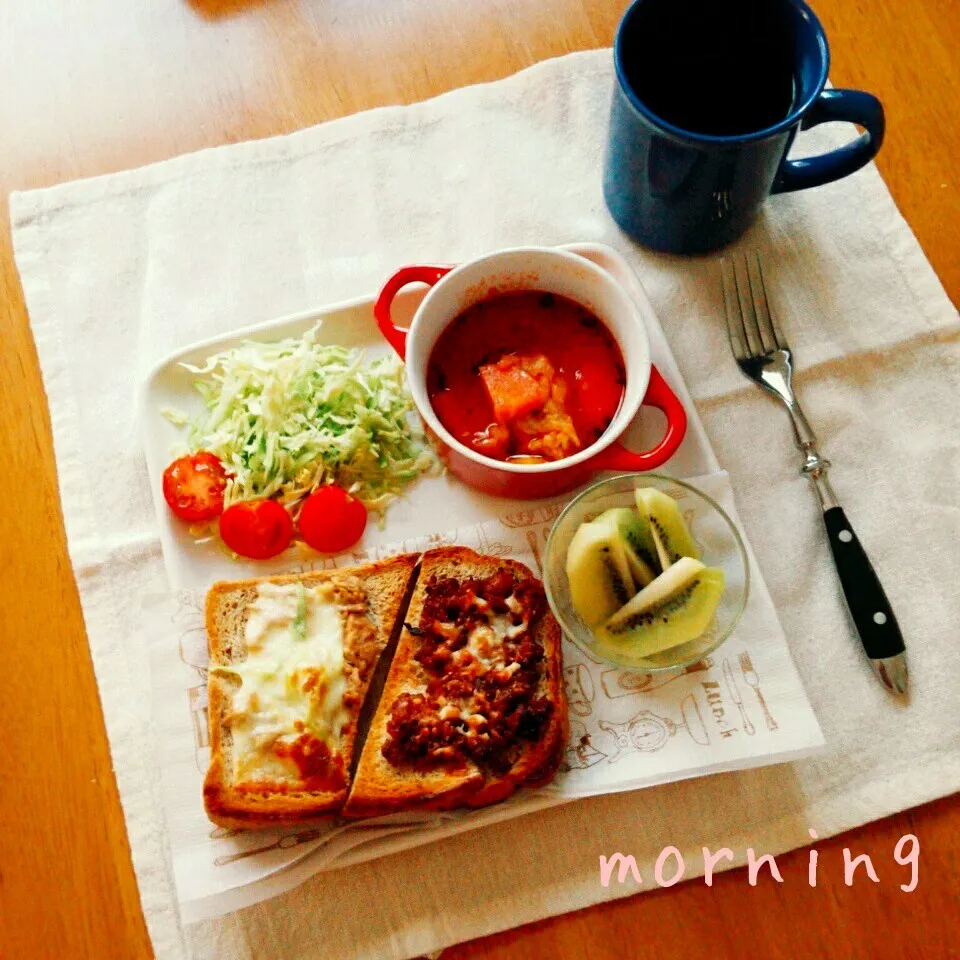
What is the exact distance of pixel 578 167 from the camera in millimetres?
2082

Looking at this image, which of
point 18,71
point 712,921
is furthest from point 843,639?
point 18,71

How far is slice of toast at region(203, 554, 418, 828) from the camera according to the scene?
1544 mm

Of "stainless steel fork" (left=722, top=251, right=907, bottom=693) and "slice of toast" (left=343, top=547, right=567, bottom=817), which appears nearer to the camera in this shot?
"slice of toast" (left=343, top=547, right=567, bottom=817)

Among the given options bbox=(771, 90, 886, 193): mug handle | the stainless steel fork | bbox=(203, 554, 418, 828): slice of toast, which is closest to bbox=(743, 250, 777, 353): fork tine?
the stainless steel fork

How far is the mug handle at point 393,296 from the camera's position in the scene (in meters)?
1.72

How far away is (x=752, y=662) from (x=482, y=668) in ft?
Answer: 1.60

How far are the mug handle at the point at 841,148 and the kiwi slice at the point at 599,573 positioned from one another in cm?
77

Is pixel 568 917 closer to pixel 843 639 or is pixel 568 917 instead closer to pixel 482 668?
pixel 482 668

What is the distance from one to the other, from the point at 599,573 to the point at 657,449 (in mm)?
246

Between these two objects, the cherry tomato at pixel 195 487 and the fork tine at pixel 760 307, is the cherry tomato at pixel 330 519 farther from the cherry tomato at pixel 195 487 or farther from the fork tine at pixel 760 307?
the fork tine at pixel 760 307

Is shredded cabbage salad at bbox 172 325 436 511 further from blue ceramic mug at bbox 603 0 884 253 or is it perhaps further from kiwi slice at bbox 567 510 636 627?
blue ceramic mug at bbox 603 0 884 253

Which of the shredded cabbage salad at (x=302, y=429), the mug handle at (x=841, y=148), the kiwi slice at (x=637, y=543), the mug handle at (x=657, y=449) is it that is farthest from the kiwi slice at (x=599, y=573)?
the mug handle at (x=841, y=148)

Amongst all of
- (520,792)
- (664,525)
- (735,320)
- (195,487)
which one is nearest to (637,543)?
(664,525)

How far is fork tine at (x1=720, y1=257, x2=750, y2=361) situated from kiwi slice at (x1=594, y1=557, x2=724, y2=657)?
23.0 inches
